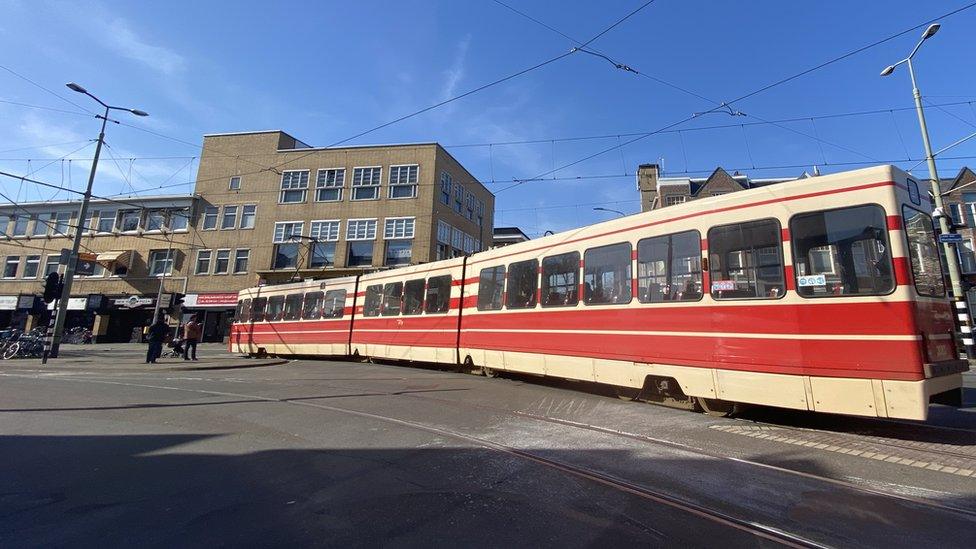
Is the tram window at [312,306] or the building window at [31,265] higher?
the building window at [31,265]

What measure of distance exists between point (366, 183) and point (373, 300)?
69.2ft

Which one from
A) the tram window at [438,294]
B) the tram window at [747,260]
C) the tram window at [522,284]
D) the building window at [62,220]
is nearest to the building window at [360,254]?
the tram window at [438,294]

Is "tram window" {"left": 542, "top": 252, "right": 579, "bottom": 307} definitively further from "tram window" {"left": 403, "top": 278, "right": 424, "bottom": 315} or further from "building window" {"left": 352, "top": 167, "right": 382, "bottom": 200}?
"building window" {"left": 352, "top": 167, "right": 382, "bottom": 200}

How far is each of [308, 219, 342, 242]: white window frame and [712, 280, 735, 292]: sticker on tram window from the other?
3205 centimetres

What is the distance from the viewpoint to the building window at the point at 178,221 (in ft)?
127

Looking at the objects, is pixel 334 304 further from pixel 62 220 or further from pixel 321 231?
pixel 62 220

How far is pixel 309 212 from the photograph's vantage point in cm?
3650

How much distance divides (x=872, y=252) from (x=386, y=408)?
7.72 meters

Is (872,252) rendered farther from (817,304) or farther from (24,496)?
(24,496)

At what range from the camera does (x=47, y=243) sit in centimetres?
4094

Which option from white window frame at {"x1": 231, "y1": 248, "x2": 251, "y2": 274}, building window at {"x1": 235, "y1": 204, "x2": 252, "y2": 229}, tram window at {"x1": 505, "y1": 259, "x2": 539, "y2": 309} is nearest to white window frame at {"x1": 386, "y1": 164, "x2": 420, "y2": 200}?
building window at {"x1": 235, "y1": 204, "x2": 252, "y2": 229}

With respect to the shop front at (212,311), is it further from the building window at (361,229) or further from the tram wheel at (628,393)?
the tram wheel at (628,393)

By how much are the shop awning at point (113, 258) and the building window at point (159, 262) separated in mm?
1861

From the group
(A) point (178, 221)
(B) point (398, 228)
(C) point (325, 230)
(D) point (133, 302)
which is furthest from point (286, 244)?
(D) point (133, 302)
